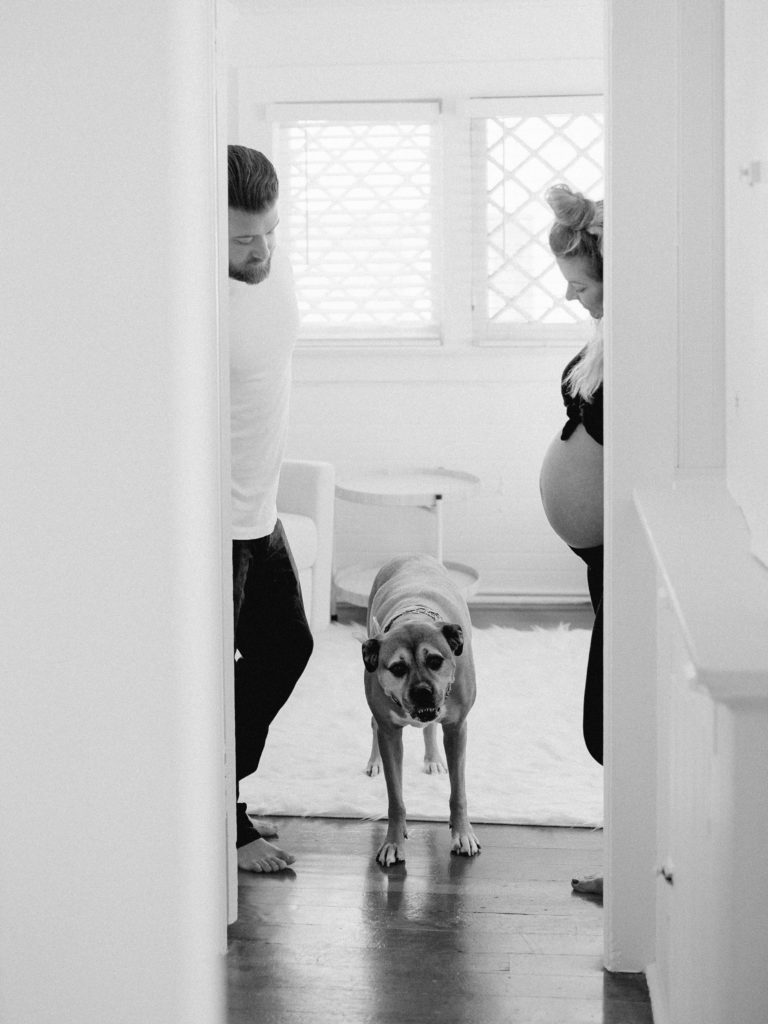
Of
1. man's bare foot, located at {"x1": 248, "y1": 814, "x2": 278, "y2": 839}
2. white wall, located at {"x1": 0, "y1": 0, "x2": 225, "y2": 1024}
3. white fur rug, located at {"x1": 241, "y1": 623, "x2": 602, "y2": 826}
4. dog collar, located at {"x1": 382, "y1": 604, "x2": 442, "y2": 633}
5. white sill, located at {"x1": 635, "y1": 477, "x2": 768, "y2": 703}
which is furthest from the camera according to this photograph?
white fur rug, located at {"x1": 241, "y1": 623, "x2": 602, "y2": 826}

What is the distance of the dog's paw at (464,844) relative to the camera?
243cm

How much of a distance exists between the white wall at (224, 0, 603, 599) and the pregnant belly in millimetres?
2405

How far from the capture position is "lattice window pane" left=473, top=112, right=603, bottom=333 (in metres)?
4.76

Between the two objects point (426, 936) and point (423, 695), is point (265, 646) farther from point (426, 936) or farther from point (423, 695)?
point (426, 936)

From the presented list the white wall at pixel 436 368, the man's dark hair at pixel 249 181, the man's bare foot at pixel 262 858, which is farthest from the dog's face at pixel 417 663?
the white wall at pixel 436 368

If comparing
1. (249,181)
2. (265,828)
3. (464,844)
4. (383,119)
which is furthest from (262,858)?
(383,119)

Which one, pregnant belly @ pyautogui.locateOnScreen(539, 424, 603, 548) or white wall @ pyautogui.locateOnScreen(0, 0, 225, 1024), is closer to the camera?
white wall @ pyautogui.locateOnScreen(0, 0, 225, 1024)

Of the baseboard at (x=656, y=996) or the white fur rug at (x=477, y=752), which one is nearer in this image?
the baseboard at (x=656, y=996)

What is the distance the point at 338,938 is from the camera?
6.78 feet

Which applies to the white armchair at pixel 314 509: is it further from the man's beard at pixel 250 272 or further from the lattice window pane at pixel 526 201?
the man's beard at pixel 250 272

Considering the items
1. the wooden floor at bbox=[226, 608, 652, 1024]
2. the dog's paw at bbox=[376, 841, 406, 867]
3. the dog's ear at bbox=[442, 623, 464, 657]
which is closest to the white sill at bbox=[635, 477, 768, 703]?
the dog's ear at bbox=[442, 623, 464, 657]

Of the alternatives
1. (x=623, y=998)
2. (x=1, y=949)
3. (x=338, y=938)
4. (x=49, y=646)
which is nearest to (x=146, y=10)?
(x=49, y=646)

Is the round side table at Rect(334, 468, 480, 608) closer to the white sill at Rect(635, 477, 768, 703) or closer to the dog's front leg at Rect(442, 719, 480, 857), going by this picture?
the dog's front leg at Rect(442, 719, 480, 857)

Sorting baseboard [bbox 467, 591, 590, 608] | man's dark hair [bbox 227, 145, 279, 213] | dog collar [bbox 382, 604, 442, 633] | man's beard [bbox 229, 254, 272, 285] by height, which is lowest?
baseboard [bbox 467, 591, 590, 608]
